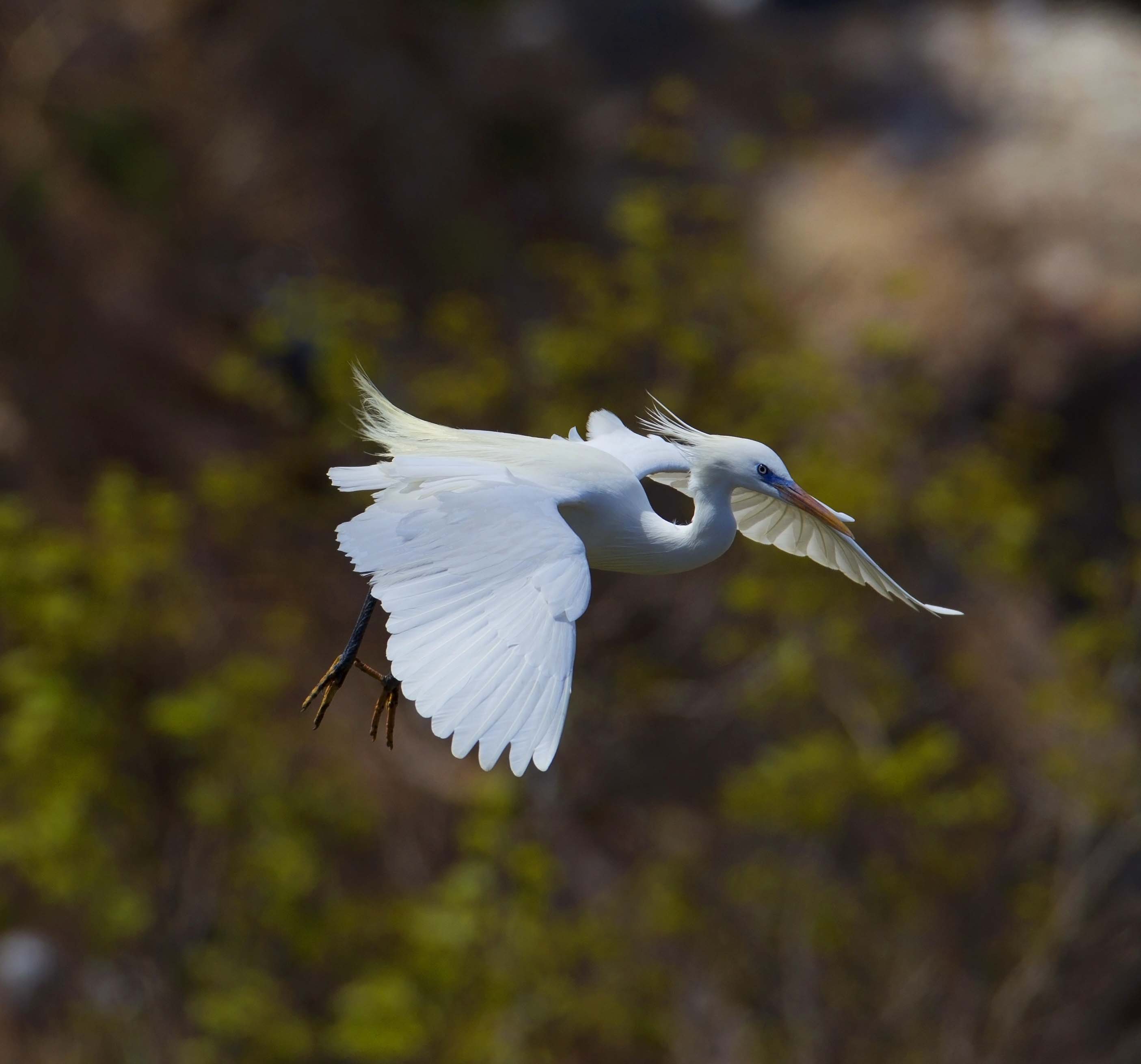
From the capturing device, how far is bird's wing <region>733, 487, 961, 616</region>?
11.2ft

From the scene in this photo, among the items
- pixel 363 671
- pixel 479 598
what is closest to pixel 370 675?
pixel 363 671

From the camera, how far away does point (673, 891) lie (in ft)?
27.3

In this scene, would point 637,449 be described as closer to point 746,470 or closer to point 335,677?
point 746,470

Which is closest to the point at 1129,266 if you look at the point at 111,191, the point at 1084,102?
the point at 1084,102

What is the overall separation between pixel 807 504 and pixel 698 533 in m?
0.30

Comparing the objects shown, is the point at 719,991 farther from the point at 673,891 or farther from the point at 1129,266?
the point at 1129,266

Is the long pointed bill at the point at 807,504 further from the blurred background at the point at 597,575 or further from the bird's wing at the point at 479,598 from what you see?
the blurred background at the point at 597,575

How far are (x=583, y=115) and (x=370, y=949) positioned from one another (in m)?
7.43

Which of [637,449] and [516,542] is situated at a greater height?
[637,449]

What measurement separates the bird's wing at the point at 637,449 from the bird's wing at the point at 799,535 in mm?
184

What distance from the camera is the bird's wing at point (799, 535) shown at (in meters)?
3.42

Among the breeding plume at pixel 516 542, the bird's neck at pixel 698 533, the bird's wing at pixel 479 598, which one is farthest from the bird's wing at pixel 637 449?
the bird's wing at pixel 479 598

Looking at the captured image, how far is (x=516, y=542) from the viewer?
2619 millimetres

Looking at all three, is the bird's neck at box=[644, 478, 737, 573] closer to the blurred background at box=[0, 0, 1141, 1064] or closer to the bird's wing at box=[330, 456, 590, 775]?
the bird's wing at box=[330, 456, 590, 775]
